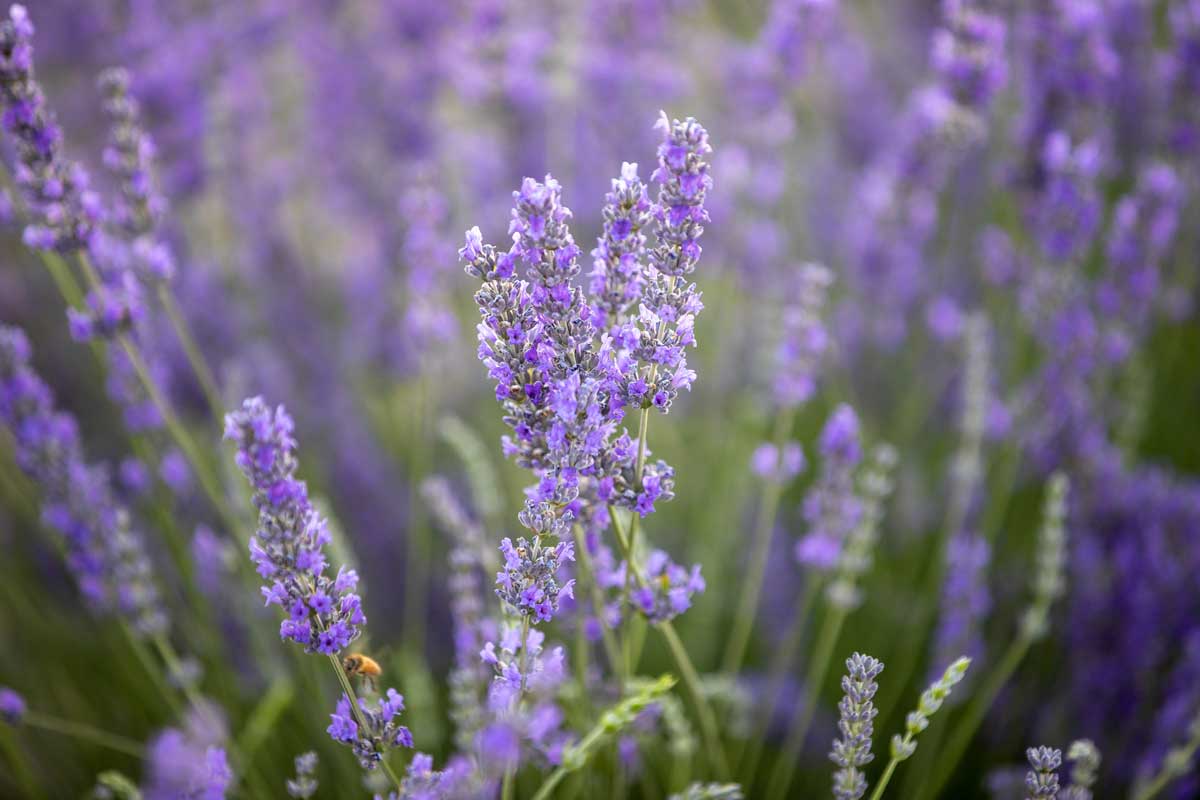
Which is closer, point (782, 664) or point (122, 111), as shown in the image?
point (122, 111)

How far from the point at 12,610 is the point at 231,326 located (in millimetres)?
1073

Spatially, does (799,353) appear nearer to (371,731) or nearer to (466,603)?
(466,603)

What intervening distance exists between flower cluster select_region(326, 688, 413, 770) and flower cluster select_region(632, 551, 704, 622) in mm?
355

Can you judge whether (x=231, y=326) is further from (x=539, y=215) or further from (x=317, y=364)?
(x=539, y=215)

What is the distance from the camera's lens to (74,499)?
68.7 inches

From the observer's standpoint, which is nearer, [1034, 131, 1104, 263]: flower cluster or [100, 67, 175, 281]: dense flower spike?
[100, 67, 175, 281]: dense flower spike

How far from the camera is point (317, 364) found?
10.9 feet

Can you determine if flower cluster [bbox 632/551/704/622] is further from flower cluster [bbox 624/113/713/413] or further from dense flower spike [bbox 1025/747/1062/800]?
dense flower spike [bbox 1025/747/1062/800]

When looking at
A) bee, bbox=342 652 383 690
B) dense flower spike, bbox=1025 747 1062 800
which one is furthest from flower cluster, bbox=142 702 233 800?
dense flower spike, bbox=1025 747 1062 800

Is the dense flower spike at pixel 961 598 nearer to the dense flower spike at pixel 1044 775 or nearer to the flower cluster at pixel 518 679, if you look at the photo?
the dense flower spike at pixel 1044 775

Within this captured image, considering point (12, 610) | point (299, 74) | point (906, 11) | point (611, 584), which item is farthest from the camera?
point (906, 11)

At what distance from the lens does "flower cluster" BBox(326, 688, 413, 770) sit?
1081 mm

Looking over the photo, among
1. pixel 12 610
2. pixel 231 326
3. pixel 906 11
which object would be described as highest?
pixel 906 11

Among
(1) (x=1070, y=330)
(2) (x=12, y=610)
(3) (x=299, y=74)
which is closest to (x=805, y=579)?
(1) (x=1070, y=330)
